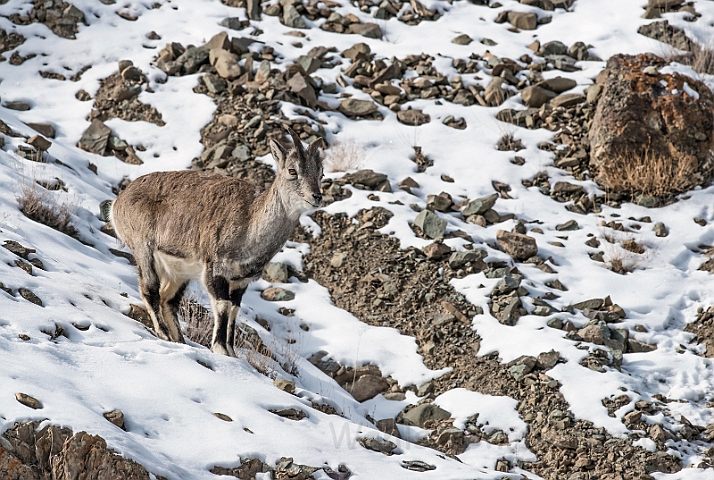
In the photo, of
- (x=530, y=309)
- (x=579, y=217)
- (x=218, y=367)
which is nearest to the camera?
(x=218, y=367)

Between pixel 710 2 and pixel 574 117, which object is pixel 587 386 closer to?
Answer: pixel 574 117

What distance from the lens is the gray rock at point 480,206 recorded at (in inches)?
477

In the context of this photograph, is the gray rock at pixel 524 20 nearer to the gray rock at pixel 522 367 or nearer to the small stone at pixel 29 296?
the gray rock at pixel 522 367

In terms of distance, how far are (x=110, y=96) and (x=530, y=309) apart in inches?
346

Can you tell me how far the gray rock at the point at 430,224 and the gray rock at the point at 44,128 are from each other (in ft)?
21.1

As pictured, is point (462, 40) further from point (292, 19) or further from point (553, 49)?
point (292, 19)

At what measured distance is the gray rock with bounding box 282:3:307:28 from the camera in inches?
656

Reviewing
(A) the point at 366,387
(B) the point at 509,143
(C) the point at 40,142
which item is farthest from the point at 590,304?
(C) the point at 40,142

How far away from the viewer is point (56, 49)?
51.6ft

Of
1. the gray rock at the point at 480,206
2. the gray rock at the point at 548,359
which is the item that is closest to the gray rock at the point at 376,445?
the gray rock at the point at 548,359

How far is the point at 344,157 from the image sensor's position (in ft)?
42.9

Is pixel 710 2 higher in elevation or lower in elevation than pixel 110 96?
higher

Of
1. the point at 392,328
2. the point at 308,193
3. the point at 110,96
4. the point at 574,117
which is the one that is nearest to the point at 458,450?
the point at 392,328

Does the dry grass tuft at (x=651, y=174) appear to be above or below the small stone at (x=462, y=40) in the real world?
below
